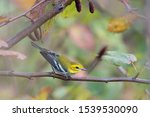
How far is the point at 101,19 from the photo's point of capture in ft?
7.31

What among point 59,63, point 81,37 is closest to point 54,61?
point 59,63

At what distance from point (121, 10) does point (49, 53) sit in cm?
128

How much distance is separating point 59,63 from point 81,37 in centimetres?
113

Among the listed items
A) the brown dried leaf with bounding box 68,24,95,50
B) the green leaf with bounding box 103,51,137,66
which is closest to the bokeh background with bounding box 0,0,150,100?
the brown dried leaf with bounding box 68,24,95,50

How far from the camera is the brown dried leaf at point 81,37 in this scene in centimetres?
201

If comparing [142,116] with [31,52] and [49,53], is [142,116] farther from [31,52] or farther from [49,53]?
[31,52]

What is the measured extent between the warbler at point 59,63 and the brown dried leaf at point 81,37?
1.05 m

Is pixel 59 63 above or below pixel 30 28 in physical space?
below

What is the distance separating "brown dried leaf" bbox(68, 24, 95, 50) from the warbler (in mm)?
1046

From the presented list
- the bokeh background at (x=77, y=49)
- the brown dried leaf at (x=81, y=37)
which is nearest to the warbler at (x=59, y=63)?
the bokeh background at (x=77, y=49)

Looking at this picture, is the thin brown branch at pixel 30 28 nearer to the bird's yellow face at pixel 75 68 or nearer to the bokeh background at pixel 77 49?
the bird's yellow face at pixel 75 68

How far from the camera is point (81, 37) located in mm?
2051

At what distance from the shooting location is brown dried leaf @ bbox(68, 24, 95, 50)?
201 centimetres

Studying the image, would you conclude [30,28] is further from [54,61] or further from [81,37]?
[81,37]
